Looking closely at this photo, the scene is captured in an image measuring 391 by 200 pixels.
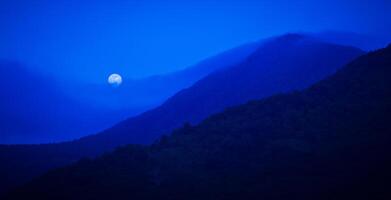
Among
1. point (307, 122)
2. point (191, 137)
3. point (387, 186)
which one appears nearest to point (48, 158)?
point (191, 137)

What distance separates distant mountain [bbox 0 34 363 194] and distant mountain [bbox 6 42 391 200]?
23.0m

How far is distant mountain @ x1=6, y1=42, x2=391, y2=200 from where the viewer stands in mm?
20828

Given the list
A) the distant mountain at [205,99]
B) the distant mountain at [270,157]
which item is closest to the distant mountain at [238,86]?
the distant mountain at [205,99]

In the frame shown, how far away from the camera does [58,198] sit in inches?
1000

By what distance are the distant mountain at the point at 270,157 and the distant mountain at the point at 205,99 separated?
22967 millimetres

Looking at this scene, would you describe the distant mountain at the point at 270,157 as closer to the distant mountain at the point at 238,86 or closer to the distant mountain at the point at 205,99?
the distant mountain at the point at 205,99

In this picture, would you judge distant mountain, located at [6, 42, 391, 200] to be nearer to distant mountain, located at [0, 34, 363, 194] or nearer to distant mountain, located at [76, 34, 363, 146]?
distant mountain, located at [0, 34, 363, 194]

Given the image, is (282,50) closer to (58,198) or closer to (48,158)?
(48,158)

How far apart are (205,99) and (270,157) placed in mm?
43488

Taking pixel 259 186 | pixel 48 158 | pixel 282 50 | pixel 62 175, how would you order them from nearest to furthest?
1. pixel 259 186
2. pixel 62 175
3. pixel 48 158
4. pixel 282 50

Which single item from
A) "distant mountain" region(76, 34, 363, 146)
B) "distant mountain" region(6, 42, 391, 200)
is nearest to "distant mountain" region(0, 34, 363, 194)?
"distant mountain" region(76, 34, 363, 146)

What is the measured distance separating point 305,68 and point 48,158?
5206cm

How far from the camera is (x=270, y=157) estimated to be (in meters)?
26.6

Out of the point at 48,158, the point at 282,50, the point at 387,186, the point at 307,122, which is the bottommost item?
the point at 387,186
